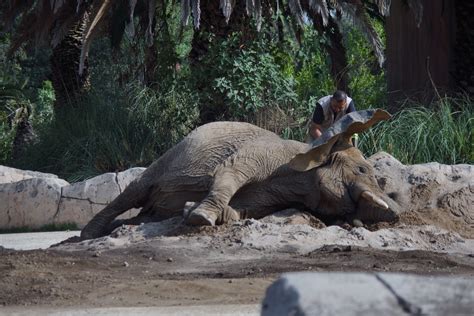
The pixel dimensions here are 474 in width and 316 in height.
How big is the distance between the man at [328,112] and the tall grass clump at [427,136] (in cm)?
269

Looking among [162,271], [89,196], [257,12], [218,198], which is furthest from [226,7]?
[162,271]

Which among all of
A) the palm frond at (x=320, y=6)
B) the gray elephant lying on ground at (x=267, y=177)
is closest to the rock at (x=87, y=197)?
the gray elephant lying on ground at (x=267, y=177)

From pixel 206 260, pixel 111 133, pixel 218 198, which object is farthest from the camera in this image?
pixel 111 133

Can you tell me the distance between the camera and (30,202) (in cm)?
1362

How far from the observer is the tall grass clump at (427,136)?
14.0 metres

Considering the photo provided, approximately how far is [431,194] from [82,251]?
3.50 m

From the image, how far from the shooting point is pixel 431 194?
10500 mm

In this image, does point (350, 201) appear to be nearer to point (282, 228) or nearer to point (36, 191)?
point (282, 228)

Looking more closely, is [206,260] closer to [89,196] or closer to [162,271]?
[162,271]

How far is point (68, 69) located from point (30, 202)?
6466 millimetres

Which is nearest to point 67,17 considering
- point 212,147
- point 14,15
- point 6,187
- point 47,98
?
point 14,15

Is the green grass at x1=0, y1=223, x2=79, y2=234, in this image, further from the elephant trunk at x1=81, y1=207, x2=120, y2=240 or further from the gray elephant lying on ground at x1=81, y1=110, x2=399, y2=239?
the gray elephant lying on ground at x1=81, y1=110, x2=399, y2=239

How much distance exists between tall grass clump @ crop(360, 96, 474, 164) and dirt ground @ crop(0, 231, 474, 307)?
516cm

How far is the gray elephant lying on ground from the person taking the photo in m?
10.0
